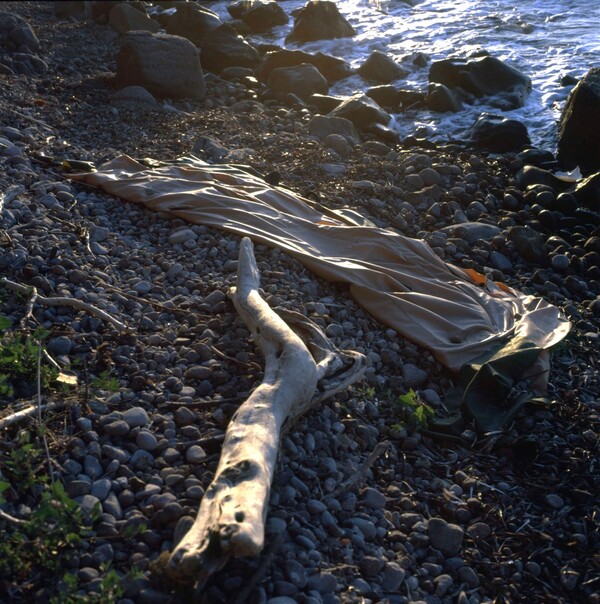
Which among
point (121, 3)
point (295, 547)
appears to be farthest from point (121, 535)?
point (121, 3)

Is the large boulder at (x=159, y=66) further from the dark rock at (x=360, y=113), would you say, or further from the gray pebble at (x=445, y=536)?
the gray pebble at (x=445, y=536)

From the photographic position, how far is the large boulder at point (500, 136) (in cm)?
898

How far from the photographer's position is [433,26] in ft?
46.6

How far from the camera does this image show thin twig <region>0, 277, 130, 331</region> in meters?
4.07

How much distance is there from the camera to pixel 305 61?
39.5 ft

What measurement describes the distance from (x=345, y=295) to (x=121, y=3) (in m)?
10.9

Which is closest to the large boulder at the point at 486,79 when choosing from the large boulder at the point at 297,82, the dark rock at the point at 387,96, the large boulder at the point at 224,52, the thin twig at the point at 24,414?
the dark rock at the point at 387,96

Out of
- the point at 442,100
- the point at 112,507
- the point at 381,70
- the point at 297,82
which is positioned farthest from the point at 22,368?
the point at 381,70

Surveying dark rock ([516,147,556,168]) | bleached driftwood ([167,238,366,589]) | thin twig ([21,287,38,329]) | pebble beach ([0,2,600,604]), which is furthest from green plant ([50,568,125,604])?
dark rock ([516,147,556,168])

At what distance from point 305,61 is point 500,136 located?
428cm

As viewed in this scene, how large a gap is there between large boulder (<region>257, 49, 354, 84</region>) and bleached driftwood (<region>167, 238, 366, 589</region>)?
25.5 ft

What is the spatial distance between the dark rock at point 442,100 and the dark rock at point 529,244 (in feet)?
13.9

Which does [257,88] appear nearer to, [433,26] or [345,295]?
[433,26]

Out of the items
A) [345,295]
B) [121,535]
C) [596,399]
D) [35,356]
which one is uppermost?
A: [35,356]
